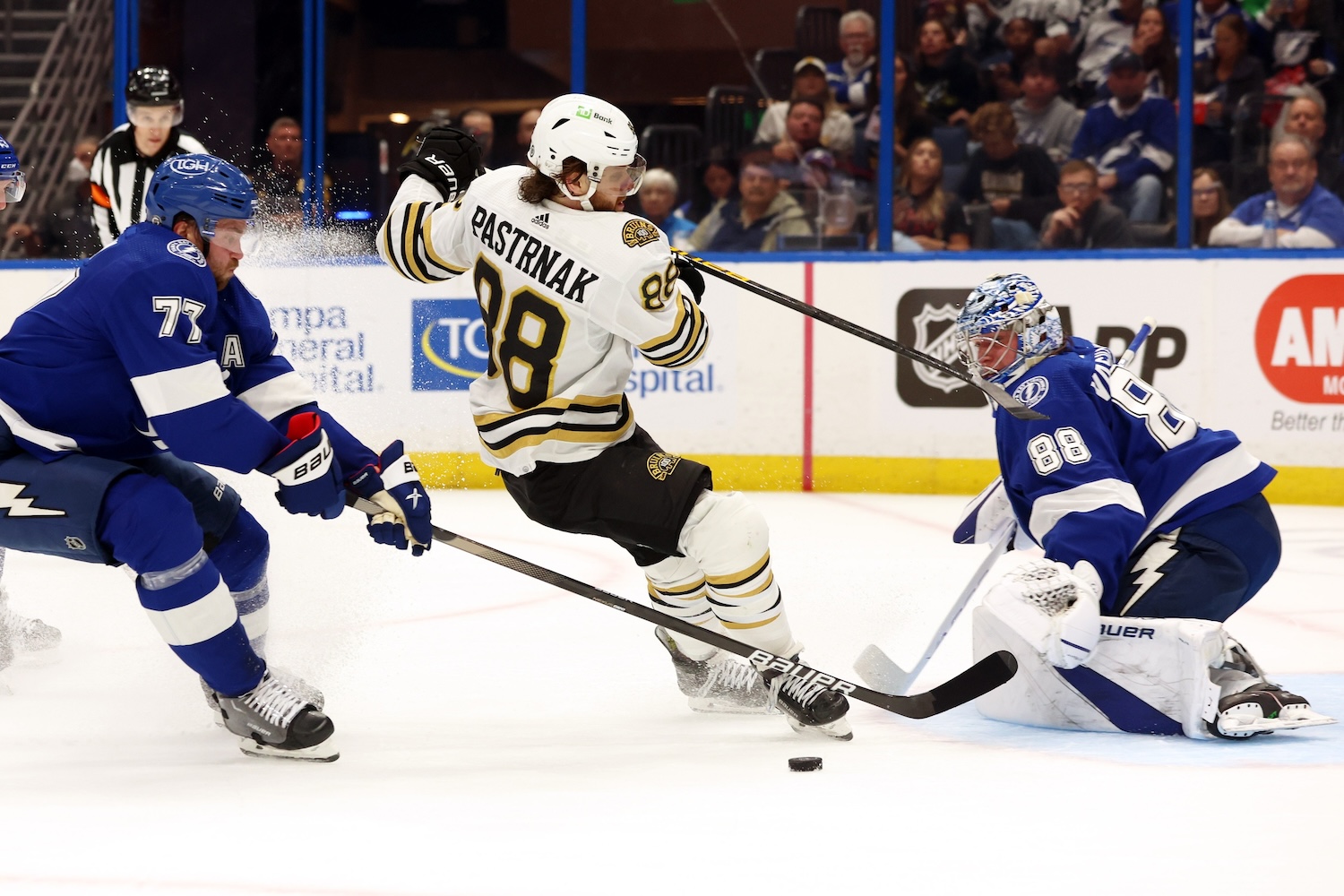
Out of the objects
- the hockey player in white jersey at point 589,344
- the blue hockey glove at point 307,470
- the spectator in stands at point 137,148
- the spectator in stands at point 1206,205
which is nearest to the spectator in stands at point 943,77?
the spectator in stands at point 1206,205

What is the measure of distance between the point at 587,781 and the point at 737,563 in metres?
0.48

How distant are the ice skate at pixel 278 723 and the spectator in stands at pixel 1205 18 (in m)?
5.14

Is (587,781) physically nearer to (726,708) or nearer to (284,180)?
→ (726,708)

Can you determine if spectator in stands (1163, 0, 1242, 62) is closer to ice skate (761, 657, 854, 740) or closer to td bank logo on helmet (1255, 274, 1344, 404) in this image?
td bank logo on helmet (1255, 274, 1344, 404)

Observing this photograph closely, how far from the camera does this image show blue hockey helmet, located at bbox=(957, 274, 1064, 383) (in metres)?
2.81

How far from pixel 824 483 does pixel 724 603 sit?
3567 millimetres

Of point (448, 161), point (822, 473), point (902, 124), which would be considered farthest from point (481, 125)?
point (448, 161)

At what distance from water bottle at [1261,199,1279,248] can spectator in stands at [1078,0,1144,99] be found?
3.26ft

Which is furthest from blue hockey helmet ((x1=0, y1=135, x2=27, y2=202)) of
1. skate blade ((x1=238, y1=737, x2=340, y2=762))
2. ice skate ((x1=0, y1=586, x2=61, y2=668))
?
skate blade ((x1=238, y1=737, x2=340, y2=762))

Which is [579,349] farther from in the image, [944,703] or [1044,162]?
[1044,162]

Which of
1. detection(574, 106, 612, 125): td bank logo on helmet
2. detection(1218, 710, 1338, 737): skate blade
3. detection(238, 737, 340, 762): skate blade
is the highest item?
detection(574, 106, 612, 125): td bank logo on helmet

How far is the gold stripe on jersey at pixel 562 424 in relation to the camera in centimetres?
278

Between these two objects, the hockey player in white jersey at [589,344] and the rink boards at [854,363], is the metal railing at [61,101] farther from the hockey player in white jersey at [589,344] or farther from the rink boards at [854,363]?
the hockey player in white jersey at [589,344]

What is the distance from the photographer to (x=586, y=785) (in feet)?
7.96
